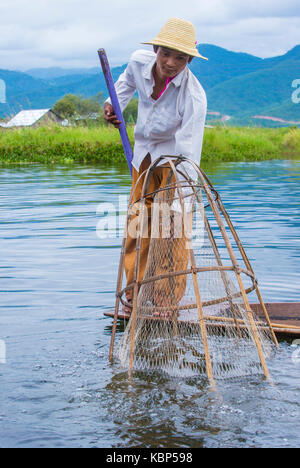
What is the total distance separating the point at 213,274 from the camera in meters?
3.50

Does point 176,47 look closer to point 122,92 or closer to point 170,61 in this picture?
point 170,61

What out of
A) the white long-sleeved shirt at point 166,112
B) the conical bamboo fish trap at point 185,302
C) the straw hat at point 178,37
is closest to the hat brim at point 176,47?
the straw hat at point 178,37

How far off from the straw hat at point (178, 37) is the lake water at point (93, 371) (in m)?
1.61

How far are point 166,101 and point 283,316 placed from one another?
147 centimetres

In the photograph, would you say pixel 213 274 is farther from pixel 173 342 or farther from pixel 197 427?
pixel 197 427

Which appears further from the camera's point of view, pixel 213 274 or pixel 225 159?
pixel 225 159

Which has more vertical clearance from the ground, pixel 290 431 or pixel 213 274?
pixel 213 274

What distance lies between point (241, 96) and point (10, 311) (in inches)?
5602

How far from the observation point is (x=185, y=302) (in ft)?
13.0

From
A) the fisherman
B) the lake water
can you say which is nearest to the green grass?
the lake water

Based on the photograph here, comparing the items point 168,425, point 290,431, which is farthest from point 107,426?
point 290,431

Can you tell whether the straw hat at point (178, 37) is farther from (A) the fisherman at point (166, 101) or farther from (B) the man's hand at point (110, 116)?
(B) the man's hand at point (110, 116)

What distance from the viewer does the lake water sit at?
8.50ft

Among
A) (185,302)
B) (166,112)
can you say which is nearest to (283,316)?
(185,302)
